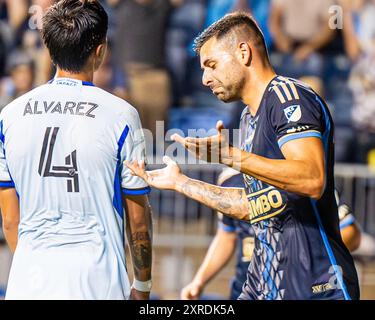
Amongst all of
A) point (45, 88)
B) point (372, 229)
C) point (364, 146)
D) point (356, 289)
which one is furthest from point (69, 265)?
point (364, 146)

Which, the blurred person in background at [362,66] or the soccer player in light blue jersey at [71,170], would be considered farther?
the blurred person in background at [362,66]

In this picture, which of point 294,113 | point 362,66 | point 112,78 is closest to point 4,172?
point 294,113

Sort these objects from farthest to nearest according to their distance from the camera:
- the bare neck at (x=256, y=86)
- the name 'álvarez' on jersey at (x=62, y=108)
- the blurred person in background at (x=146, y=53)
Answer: the blurred person in background at (x=146, y=53) → the bare neck at (x=256, y=86) → the name 'álvarez' on jersey at (x=62, y=108)

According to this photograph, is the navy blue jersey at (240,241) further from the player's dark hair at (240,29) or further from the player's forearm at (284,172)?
the player's forearm at (284,172)

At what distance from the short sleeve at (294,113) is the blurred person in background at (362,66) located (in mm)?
7886

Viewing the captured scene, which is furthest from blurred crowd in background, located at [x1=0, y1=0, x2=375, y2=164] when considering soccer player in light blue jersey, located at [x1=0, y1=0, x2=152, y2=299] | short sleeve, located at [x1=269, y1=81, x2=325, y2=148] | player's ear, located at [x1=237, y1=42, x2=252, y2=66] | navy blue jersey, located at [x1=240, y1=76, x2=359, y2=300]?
soccer player in light blue jersey, located at [x1=0, y1=0, x2=152, y2=299]

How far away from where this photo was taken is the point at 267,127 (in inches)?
202

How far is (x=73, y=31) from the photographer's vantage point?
4.87m

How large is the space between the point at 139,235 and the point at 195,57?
786 centimetres

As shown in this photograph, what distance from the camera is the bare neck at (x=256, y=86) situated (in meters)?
5.32

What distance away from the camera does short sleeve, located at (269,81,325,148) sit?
15.9 feet

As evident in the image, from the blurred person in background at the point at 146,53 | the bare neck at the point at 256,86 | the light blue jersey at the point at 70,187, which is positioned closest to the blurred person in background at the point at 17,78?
the blurred person in background at the point at 146,53

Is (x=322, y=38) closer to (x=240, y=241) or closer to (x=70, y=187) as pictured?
(x=240, y=241)
